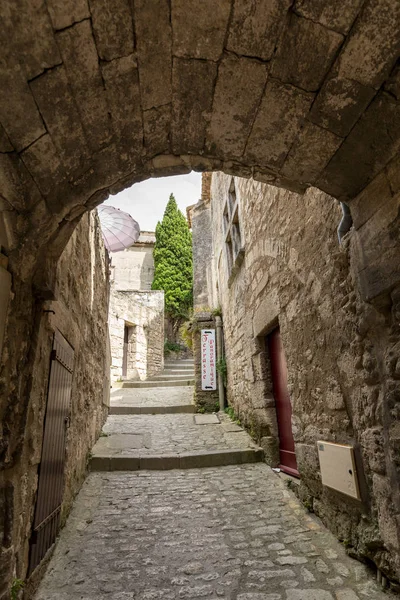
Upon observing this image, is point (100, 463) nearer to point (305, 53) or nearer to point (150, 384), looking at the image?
point (305, 53)

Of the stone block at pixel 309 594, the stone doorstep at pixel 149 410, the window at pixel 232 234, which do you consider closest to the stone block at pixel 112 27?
the stone block at pixel 309 594

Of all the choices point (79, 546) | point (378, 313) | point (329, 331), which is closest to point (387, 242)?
point (378, 313)

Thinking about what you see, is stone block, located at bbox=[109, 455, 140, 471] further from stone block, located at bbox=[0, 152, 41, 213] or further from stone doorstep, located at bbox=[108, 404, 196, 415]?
stone block, located at bbox=[0, 152, 41, 213]

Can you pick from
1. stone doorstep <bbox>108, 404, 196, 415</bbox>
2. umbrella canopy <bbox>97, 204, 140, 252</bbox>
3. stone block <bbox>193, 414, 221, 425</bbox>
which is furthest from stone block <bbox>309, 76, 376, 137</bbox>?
umbrella canopy <bbox>97, 204, 140, 252</bbox>


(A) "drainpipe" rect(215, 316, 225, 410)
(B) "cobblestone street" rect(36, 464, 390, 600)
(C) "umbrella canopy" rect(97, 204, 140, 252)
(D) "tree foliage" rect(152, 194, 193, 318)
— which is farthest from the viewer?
(D) "tree foliage" rect(152, 194, 193, 318)

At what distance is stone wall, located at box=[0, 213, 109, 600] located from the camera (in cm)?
158

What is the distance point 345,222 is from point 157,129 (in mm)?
1304

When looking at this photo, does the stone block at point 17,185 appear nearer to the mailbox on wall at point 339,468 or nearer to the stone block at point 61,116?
the stone block at point 61,116

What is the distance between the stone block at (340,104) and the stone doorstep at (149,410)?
6198 millimetres

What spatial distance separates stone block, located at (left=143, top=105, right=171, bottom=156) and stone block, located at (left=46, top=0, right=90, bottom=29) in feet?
1.50

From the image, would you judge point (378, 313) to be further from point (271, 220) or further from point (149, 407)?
point (149, 407)

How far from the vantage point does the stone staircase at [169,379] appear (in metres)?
9.80

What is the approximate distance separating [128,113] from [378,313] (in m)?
1.64

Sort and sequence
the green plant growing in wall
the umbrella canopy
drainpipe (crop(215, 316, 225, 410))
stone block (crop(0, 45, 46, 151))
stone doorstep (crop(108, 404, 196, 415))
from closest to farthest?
stone block (crop(0, 45, 46, 151)) < the green plant growing in wall < stone doorstep (crop(108, 404, 196, 415)) < drainpipe (crop(215, 316, 225, 410)) < the umbrella canopy
